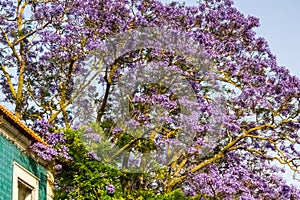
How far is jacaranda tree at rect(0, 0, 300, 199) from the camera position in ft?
61.9

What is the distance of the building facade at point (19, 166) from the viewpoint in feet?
42.2

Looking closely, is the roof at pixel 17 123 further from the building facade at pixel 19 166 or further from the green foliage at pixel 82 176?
the green foliage at pixel 82 176

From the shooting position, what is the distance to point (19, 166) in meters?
13.7

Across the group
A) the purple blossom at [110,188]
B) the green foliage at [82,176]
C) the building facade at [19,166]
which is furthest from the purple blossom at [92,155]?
the building facade at [19,166]

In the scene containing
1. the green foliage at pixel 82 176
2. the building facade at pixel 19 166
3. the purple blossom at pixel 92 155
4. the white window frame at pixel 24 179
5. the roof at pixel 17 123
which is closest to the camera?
the roof at pixel 17 123

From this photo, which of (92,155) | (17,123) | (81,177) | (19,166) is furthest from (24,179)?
(92,155)

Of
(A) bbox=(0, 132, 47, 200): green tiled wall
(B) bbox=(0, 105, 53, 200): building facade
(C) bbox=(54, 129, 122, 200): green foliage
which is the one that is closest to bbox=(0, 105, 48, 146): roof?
(B) bbox=(0, 105, 53, 200): building facade

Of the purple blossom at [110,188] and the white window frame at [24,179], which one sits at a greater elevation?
the purple blossom at [110,188]

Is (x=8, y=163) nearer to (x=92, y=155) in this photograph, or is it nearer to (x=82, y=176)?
(x=82, y=176)

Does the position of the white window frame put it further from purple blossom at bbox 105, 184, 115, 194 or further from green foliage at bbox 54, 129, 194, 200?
purple blossom at bbox 105, 184, 115, 194

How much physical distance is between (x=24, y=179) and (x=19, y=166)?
0.34m

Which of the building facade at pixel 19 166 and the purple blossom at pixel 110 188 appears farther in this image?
the purple blossom at pixel 110 188

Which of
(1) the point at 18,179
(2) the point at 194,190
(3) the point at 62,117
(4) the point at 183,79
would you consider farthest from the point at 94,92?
(1) the point at 18,179

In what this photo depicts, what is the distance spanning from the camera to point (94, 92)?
20078 mm
